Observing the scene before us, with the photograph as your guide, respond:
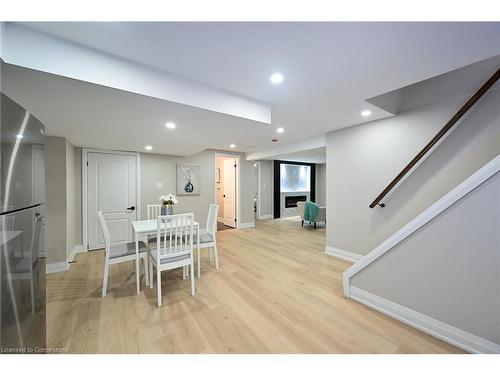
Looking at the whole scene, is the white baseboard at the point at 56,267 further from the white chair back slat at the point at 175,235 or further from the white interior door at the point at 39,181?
the white interior door at the point at 39,181

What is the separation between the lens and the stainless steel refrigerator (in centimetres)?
80

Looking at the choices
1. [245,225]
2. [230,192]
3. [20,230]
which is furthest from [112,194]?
[20,230]

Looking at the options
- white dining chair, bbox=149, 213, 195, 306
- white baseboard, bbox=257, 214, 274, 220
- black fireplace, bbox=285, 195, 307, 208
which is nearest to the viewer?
white dining chair, bbox=149, 213, 195, 306

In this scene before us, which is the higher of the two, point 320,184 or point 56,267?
point 320,184

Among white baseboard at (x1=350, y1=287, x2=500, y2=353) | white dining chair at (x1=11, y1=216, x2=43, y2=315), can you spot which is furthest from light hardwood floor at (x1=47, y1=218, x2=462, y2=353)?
white dining chair at (x1=11, y1=216, x2=43, y2=315)

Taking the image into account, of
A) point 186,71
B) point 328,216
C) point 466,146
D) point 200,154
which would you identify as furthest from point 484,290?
point 200,154

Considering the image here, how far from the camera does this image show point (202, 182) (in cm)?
532

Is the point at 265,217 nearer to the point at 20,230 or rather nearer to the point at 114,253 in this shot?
the point at 114,253

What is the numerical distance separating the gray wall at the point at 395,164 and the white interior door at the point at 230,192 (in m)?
3.10

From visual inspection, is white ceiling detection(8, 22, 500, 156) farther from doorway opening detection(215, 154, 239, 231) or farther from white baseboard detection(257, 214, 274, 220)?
white baseboard detection(257, 214, 274, 220)

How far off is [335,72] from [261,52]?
2.31 feet

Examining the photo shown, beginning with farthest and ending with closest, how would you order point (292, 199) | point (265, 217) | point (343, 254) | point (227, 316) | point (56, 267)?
point (292, 199) → point (265, 217) → point (343, 254) → point (56, 267) → point (227, 316)

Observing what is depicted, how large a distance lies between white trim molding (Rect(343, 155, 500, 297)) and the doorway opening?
13.6ft

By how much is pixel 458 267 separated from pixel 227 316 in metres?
1.98
